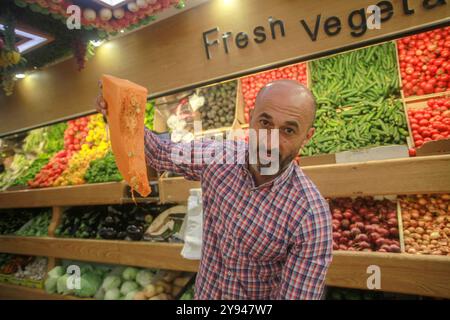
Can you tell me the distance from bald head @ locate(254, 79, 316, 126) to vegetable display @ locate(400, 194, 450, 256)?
167 cm

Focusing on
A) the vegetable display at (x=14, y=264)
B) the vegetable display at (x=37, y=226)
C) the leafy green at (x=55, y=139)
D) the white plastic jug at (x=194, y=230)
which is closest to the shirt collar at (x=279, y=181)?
the white plastic jug at (x=194, y=230)

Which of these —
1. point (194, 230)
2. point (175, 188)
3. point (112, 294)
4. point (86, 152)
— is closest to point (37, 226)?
point (86, 152)

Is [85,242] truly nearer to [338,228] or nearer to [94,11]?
[94,11]

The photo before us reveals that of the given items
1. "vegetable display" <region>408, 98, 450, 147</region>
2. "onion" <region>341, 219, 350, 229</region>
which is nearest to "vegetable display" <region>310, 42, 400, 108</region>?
Result: "vegetable display" <region>408, 98, 450, 147</region>

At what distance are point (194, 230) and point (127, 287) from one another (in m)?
1.25

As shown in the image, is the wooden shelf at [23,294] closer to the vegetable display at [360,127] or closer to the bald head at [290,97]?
the vegetable display at [360,127]

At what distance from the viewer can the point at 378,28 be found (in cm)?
242

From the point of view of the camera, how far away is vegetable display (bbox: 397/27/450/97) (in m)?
2.97

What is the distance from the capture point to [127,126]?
124 cm

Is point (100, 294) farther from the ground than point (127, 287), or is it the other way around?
point (127, 287)

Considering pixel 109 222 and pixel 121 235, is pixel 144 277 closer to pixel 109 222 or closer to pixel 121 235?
pixel 121 235

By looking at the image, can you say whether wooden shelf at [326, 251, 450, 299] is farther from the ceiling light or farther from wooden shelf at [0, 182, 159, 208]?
the ceiling light

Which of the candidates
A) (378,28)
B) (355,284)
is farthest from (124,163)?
(378,28)

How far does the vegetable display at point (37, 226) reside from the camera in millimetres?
4625
